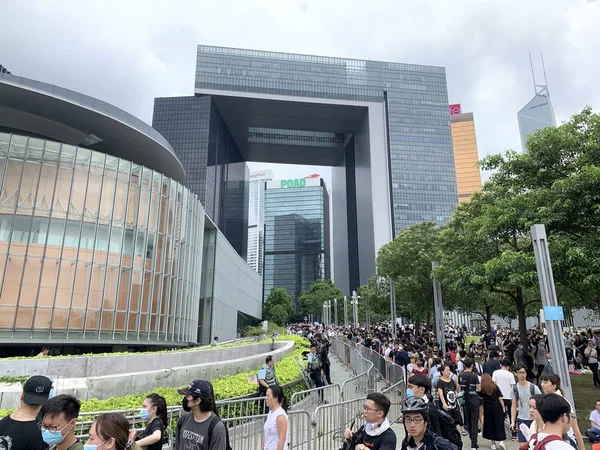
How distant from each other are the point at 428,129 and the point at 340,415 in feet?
344

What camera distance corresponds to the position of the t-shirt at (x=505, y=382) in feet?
27.5

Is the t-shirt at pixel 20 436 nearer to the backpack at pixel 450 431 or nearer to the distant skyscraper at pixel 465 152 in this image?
the backpack at pixel 450 431

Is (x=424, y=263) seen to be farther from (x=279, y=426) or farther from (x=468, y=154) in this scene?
(x=468, y=154)

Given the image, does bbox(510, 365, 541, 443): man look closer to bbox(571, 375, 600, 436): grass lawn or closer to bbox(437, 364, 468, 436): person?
bbox(437, 364, 468, 436): person

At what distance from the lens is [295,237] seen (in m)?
157

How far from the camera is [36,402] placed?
356cm

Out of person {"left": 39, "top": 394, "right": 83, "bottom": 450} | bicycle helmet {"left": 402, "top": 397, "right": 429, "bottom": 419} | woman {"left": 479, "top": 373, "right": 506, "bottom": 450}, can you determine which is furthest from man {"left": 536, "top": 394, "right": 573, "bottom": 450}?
woman {"left": 479, "top": 373, "right": 506, "bottom": 450}

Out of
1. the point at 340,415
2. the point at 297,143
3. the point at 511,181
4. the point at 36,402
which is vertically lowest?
the point at 340,415

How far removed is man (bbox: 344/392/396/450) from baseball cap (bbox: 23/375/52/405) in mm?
2695

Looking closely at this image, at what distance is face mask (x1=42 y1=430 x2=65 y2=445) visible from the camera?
10.2 ft

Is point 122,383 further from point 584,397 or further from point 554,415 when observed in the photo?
point 584,397

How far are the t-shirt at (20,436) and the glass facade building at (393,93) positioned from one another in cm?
9730

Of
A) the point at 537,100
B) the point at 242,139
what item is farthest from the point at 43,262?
the point at 537,100

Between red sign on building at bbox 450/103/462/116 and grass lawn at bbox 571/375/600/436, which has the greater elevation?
red sign on building at bbox 450/103/462/116
